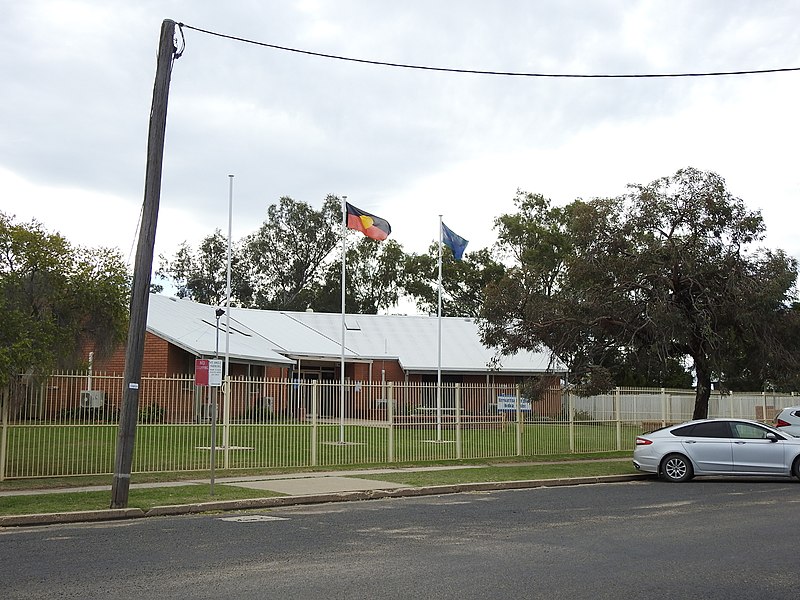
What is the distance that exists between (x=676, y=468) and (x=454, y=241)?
11.3 metres

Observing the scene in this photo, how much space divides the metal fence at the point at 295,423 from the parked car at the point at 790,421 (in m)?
3.81

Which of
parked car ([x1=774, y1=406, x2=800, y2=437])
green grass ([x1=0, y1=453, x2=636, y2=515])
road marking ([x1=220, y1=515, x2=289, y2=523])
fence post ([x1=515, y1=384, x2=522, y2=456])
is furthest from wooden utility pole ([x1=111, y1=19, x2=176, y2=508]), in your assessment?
parked car ([x1=774, y1=406, x2=800, y2=437])

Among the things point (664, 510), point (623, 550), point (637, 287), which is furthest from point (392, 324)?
point (623, 550)

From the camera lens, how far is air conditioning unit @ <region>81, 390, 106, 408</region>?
16516mm

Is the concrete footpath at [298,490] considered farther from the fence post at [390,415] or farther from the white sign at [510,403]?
the white sign at [510,403]

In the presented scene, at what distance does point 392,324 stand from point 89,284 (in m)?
32.0

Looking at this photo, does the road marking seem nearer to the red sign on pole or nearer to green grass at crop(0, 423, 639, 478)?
the red sign on pole

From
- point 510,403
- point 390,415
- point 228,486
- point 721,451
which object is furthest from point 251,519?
point 510,403

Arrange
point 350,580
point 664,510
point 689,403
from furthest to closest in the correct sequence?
point 689,403, point 664,510, point 350,580

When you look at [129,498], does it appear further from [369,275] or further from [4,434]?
[369,275]

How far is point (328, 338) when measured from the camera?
44.6 meters

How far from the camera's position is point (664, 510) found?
1370 centimetres

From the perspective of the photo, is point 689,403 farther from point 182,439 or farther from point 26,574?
point 26,574

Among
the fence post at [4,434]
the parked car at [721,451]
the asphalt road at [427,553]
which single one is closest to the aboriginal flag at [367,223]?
the parked car at [721,451]
